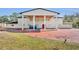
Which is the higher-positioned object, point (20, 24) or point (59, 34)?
point (20, 24)

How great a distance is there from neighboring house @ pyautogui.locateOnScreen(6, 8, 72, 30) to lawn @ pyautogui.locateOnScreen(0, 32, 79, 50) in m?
0.19

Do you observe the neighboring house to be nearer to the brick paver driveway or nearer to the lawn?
the brick paver driveway

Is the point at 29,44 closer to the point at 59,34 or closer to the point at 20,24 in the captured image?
the point at 20,24

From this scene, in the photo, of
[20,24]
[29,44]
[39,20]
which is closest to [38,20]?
[39,20]

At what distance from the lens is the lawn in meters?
4.53

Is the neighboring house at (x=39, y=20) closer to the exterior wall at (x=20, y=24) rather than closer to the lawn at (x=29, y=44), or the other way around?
the exterior wall at (x=20, y=24)

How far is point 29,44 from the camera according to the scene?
4.54m

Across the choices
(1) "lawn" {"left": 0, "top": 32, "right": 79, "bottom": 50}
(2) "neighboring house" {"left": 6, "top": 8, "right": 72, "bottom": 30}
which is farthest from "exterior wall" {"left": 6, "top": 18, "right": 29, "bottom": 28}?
(1) "lawn" {"left": 0, "top": 32, "right": 79, "bottom": 50}

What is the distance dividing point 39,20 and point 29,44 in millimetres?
401

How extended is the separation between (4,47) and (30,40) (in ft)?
1.36

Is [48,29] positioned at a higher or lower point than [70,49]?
higher
